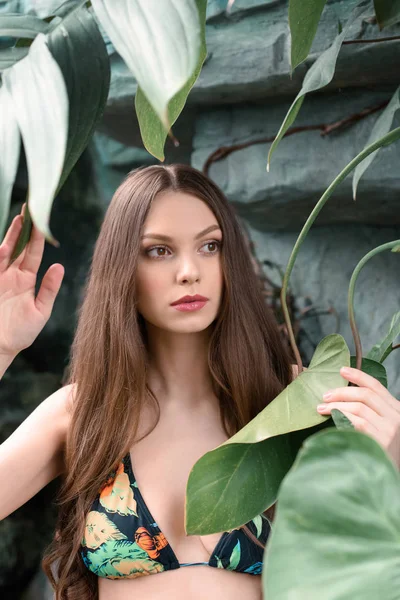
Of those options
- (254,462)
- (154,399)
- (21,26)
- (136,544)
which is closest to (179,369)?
(154,399)

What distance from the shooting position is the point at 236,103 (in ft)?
5.94

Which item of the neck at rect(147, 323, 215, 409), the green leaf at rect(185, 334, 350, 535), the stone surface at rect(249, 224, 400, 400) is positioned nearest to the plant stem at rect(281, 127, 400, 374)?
the green leaf at rect(185, 334, 350, 535)

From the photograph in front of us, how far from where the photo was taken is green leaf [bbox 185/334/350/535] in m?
0.66

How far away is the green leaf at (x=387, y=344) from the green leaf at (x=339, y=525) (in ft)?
1.73

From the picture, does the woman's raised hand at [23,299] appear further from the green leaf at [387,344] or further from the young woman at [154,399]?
the green leaf at [387,344]

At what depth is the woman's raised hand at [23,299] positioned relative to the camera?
0.82 metres

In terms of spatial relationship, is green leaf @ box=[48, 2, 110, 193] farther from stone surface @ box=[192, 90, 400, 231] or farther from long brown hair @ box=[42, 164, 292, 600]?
stone surface @ box=[192, 90, 400, 231]

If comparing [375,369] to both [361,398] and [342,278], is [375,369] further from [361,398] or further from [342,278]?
[342,278]

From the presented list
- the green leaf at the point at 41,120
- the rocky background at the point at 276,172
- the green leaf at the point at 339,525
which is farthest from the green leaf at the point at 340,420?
the rocky background at the point at 276,172

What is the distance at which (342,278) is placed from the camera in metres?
1.85

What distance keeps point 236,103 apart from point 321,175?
1.03 ft

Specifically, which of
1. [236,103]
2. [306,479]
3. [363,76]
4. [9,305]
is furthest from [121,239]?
[236,103]

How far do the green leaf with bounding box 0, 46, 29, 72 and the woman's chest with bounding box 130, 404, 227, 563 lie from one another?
688mm

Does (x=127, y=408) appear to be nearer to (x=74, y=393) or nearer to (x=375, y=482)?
(x=74, y=393)
